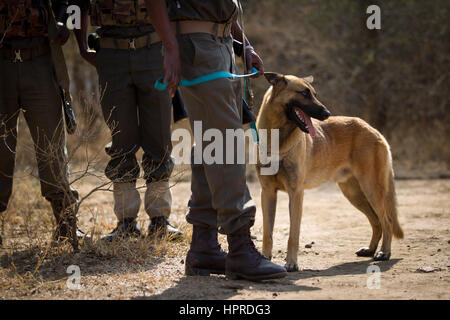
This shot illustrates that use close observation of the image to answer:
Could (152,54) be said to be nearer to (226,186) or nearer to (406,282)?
(226,186)

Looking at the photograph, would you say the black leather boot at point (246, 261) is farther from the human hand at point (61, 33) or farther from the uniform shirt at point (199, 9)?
the human hand at point (61, 33)

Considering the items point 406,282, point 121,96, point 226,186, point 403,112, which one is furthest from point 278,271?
point 403,112

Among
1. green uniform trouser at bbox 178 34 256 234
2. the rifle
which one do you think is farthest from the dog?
the rifle

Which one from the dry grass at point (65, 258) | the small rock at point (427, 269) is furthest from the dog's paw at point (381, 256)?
the dry grass at point (65, 258)

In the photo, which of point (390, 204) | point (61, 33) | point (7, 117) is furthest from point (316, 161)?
Result: point (7, 117)

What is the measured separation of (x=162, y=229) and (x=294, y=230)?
112 cm

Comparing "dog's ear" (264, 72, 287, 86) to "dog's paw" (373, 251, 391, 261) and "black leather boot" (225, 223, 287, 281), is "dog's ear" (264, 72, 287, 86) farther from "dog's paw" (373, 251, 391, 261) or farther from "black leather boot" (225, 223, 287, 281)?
"dog's paw" (373, 251, 391, 261)

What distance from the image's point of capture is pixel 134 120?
439cm

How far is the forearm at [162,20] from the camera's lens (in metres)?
3.04

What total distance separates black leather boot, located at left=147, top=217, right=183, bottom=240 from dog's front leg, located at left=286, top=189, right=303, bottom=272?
3.26 feet

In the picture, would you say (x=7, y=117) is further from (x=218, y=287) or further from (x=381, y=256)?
(x=381, y=256)

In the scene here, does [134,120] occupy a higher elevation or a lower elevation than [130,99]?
lower
